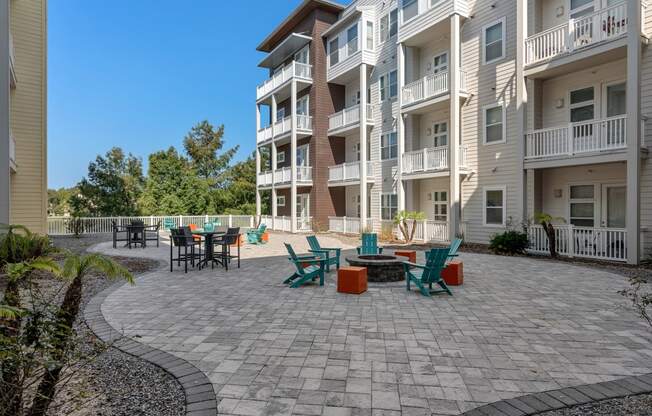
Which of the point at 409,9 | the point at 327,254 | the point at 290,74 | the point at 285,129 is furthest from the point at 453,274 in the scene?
the point at 290,74

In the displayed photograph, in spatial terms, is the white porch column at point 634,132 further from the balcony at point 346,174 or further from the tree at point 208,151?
the tree at point 208,151

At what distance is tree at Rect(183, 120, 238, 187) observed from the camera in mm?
42094

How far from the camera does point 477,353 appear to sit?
443cm

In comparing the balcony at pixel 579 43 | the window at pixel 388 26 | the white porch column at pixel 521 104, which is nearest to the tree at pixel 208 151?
the window at pixel 388 26

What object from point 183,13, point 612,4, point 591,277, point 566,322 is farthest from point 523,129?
point 183,13

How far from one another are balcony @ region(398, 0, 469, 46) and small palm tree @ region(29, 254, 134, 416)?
17339mm

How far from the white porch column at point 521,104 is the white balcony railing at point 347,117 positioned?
933 cm

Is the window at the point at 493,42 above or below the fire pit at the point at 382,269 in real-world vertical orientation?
above

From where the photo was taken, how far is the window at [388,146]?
20.8m

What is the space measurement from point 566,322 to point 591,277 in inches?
178

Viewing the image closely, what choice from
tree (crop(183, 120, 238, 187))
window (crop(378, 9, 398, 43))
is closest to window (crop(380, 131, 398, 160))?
window (crop(378, 9, 398, 43))

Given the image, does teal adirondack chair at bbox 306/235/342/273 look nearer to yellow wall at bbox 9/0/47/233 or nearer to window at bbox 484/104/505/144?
window at bbox 484/104/505/144

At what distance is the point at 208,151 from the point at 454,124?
32.5 meters

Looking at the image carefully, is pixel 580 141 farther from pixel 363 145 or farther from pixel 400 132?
pixel 363 145
